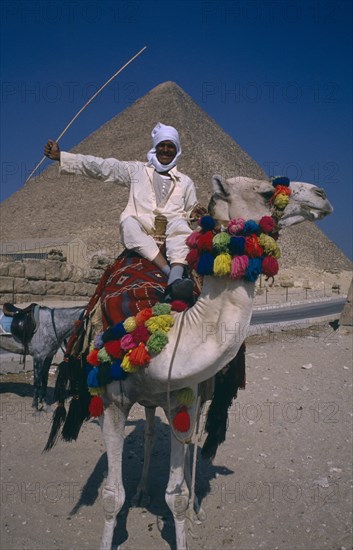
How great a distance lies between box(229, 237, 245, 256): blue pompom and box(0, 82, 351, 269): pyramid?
68758 mm

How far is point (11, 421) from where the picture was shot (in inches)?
235

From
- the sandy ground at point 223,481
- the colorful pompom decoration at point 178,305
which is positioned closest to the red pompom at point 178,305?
the colorful pompom decoration at point 178,305

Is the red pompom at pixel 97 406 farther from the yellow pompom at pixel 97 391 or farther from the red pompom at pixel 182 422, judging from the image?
the red pompom at pixel 182 422

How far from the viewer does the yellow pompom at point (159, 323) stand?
116 inches

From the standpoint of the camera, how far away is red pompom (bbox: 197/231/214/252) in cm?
284

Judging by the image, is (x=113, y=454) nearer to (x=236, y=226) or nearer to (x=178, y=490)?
(x=178, y=490)

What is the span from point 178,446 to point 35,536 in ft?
4.26

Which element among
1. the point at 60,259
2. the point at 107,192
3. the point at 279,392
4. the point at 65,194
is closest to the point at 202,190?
the point at 107,192

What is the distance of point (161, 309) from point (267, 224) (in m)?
0.77

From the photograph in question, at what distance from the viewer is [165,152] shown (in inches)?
143

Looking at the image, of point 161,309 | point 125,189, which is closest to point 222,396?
point 161,309

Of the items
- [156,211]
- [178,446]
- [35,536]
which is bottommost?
[35,536]

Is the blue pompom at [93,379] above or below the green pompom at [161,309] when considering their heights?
below

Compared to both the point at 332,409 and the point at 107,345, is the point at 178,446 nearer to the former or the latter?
the point at 107,345
